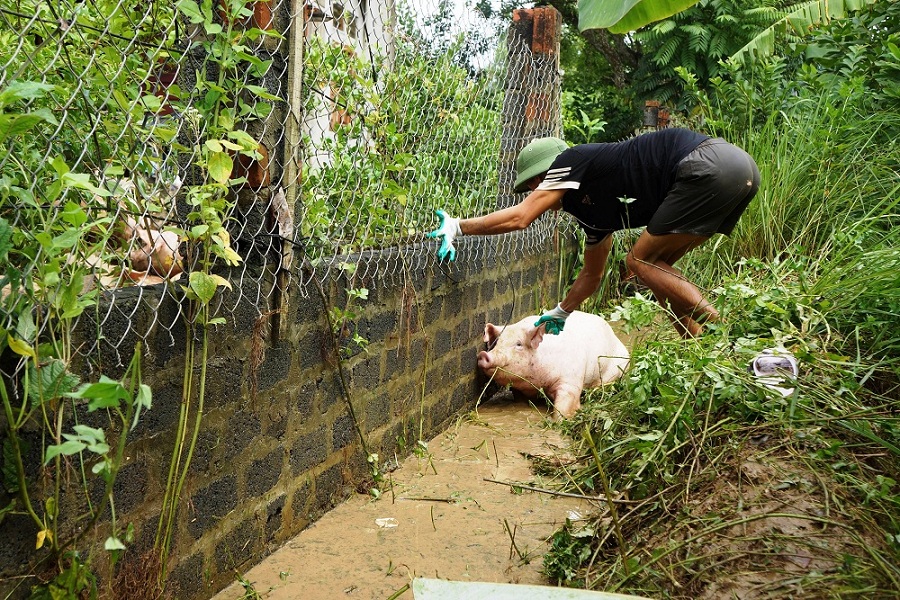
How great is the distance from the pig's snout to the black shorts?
1.30 m

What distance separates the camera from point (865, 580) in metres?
1.91

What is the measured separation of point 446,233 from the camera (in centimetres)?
432

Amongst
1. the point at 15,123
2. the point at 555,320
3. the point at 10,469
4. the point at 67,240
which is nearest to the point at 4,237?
the point at 67,240

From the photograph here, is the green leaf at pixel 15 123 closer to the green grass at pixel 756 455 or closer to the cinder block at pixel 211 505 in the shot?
the cinder block at pixel 211 505

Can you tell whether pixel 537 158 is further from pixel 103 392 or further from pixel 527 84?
pixel 103 392

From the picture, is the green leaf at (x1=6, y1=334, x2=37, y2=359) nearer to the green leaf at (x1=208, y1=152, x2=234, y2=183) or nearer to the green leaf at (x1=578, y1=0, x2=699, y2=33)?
the green leaf at (x1=208, y1=152, x2=234, y2=183)

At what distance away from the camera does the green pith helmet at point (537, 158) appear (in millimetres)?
4922

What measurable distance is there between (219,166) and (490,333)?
315cm

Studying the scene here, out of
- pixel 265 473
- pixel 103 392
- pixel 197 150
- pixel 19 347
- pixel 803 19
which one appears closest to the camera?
pixel 103 392

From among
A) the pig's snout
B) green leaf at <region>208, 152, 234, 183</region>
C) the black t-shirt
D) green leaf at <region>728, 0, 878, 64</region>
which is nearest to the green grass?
the black t-shirt

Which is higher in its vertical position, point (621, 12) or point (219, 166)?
point (621, 12)

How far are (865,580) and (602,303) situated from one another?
17.6 ft

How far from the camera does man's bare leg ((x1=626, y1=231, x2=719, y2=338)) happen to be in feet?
14.9

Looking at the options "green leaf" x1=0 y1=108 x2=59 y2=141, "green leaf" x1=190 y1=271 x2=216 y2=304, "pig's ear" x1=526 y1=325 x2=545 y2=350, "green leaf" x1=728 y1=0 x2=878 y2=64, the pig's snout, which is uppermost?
"green leaf" x1=728 y1=0 x2=878 y2=64
